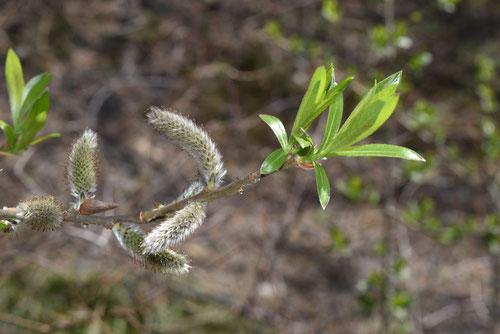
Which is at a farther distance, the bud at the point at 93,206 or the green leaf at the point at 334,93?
the bud at the point at 93,206

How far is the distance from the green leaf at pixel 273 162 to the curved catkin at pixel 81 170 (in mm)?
487

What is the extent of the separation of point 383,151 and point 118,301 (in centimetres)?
332

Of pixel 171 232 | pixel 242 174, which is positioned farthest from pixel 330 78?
pixel 242 174

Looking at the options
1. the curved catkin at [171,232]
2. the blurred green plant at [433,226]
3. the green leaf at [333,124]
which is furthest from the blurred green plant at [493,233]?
the curved catkin at [171,232]

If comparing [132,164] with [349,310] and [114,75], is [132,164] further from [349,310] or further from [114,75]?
[349,310]

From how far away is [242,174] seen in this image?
479 centimetres

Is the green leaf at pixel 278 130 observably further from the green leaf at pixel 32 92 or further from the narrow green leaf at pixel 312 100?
the green leaf at pixel 32 92

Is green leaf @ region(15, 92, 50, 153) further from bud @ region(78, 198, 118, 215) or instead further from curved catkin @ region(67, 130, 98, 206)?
bud @ region(78, 198, 118, 215)

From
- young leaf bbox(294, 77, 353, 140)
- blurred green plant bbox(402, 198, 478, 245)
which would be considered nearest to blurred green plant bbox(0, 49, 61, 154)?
young leaf bbox(294, 77, 353, 140)

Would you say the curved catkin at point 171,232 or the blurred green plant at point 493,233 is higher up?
the curved catkin at point 171,232

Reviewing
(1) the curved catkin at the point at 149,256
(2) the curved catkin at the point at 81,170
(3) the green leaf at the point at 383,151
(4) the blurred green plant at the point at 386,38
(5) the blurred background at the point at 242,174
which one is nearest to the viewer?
(3) the green leaf at the point at 383,151

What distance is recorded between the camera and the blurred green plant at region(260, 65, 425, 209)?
0.94m

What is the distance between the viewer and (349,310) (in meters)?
4.23

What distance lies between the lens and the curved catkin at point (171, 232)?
0.97 meters
